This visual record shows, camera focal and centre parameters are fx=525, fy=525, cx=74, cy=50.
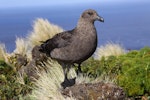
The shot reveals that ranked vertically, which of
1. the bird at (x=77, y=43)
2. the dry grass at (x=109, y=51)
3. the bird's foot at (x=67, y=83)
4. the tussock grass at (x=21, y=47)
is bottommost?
the bird's foot at (x=67, y=83)

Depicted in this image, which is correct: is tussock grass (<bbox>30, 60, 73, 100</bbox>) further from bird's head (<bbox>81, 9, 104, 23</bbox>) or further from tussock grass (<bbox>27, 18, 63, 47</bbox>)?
A: tussock grass (<bbox>27, 18, 63, 47</bbox>)

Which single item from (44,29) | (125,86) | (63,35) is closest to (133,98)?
(125,86)

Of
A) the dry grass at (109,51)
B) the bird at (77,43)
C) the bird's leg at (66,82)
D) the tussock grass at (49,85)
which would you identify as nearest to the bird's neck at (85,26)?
the bird at (77,43)

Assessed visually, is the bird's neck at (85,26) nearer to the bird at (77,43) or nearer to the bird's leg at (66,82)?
the bird at (77,43)

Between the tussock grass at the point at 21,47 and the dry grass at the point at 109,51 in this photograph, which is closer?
the dry grass at the point at 109,51

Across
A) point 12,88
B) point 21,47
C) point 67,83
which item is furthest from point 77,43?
point 21,47

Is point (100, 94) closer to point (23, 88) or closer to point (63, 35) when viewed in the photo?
point (63, 35)

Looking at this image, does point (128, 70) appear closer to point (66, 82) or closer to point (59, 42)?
point (66, 82)
